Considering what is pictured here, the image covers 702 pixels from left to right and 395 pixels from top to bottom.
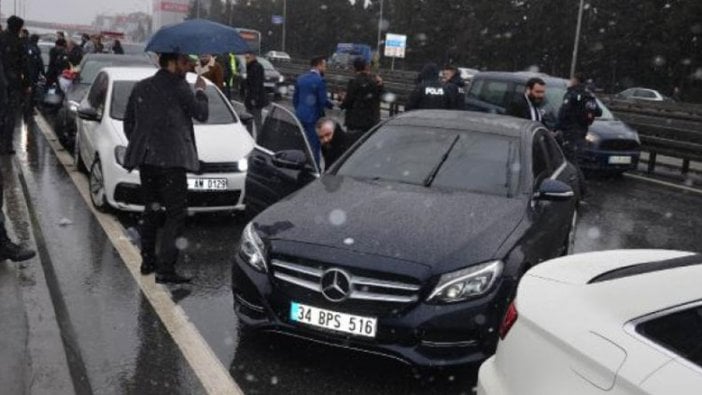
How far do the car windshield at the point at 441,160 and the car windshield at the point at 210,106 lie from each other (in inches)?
127

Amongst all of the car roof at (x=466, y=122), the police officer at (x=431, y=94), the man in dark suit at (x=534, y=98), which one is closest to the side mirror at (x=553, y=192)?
the car roof at (x=466, y=122)

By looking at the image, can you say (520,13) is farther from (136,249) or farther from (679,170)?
(136,249)

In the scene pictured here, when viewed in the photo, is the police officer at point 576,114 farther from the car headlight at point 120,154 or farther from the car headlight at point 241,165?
the car headlight at point 120,154

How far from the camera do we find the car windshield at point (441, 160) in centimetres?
526

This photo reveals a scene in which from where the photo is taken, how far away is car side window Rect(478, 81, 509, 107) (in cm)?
1344

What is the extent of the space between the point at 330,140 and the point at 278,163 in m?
1.11

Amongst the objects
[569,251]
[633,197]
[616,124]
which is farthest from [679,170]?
[569,251]

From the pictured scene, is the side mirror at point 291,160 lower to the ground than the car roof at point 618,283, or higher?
lower

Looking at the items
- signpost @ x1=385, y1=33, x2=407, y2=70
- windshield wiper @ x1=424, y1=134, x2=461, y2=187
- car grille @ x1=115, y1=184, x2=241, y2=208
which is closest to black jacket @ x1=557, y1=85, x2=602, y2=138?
car grille @ x1=115, y1=184, x2=241, y2=208

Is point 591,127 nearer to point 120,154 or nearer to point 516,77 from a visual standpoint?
point 516,77

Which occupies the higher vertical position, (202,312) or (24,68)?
(24,68)

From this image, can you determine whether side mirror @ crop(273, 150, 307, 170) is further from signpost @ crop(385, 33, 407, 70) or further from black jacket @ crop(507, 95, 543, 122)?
signpost @ crop(385, 33, 407, 70)

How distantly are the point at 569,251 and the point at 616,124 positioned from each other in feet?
25.2

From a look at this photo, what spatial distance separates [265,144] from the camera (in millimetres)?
6473
